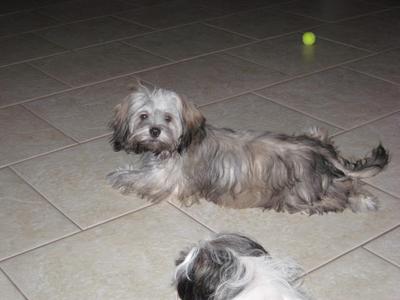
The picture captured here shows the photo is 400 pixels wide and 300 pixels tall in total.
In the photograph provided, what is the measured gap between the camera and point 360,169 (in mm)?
3828

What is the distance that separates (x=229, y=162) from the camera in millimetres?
3609

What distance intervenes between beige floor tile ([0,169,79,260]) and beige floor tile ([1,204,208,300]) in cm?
9

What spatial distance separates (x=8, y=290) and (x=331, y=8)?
5687 mm

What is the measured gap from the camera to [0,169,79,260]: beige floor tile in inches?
134

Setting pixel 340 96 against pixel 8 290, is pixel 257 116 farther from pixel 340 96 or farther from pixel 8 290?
Result: pixel 8 290

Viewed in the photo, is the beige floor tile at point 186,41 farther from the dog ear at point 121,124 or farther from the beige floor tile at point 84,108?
the dog ear at point 121,124

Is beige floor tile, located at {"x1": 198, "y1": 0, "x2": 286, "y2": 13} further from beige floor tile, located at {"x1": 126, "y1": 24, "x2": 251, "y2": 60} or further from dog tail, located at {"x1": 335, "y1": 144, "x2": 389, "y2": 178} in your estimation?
dog tail, located at {"x1": 335, "y1": 144, "x2": 389, "y2": 178}

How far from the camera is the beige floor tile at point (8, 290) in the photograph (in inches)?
119

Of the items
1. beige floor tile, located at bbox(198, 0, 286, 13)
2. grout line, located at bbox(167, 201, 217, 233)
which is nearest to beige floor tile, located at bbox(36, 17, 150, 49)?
beige floor tile, located at bbox(198, 0, 286, 13)

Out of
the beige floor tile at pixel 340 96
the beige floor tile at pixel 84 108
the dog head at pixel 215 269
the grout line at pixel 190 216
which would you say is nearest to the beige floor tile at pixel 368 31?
the beige floor tile at pixel 340 96

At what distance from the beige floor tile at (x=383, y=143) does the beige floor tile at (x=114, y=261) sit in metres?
1.17

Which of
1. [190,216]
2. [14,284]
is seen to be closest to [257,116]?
[190,216]

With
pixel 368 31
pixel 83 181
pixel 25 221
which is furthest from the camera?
pixel 368 31

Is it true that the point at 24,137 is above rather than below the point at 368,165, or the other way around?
below
